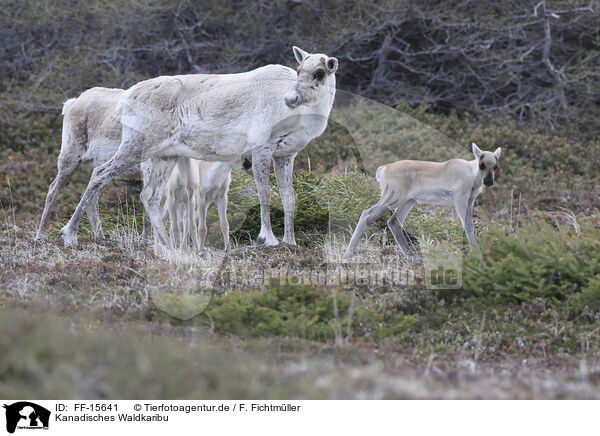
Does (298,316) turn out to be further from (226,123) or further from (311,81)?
(226,123)

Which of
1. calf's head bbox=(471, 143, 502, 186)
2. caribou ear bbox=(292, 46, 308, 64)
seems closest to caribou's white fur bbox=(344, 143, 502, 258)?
calf's head bbox=(471, 143, 502, 186)

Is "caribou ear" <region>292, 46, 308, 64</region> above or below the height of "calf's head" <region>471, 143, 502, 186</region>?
above

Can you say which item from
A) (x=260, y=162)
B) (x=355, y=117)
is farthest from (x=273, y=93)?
(x=355, y=117)

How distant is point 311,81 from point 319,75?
0.40 ft

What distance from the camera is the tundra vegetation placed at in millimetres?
4605

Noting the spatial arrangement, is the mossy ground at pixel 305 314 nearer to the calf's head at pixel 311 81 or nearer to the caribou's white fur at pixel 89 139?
the caribou's white fur at pixel 89 139

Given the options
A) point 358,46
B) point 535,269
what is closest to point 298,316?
point 535,269

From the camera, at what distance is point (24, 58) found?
20312 mm

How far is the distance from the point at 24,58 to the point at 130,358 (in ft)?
60.1

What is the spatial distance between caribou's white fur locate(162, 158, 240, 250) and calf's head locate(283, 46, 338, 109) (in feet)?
5.61

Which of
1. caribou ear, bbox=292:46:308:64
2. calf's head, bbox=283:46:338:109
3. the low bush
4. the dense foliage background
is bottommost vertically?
the low bush
